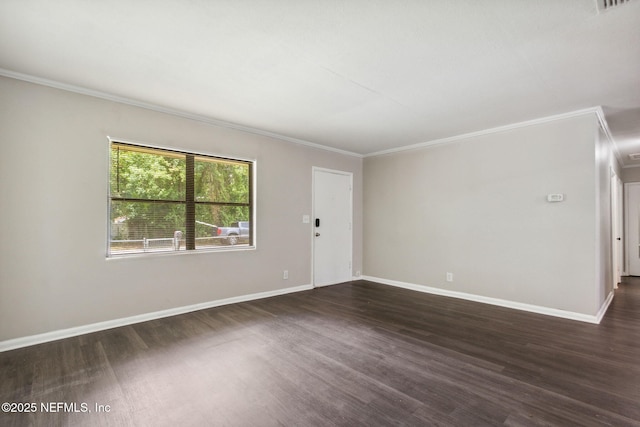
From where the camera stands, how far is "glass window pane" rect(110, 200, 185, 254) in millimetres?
3344

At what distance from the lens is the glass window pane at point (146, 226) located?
11.0 ft

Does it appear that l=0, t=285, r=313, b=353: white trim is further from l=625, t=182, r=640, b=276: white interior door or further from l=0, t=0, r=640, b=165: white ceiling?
l=625, t=182, r=640, b=276: white interior door

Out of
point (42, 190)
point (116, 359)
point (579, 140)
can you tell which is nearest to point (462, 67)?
point (579, 140)

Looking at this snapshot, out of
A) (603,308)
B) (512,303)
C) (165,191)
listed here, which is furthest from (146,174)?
(603,308)

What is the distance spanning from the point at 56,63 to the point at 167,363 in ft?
9.16

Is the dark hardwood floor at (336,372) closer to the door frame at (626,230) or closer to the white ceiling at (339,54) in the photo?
the white ceiling at (339,54)

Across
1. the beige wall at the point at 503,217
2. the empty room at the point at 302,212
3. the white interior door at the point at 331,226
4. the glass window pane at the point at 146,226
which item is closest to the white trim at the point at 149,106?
the empty room at the point at 302,212

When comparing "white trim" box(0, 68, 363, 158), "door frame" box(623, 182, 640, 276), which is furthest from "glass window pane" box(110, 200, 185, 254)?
"door frame" box(623, 182, 640, 276)

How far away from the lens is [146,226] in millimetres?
3525

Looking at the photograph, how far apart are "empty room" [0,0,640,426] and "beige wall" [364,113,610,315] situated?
3cm

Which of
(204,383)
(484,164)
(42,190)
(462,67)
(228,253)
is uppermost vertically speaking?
(462,67)

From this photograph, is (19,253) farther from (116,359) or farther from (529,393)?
(529,393)

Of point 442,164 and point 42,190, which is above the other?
point 442,164

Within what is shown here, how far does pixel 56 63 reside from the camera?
2.56 meters
